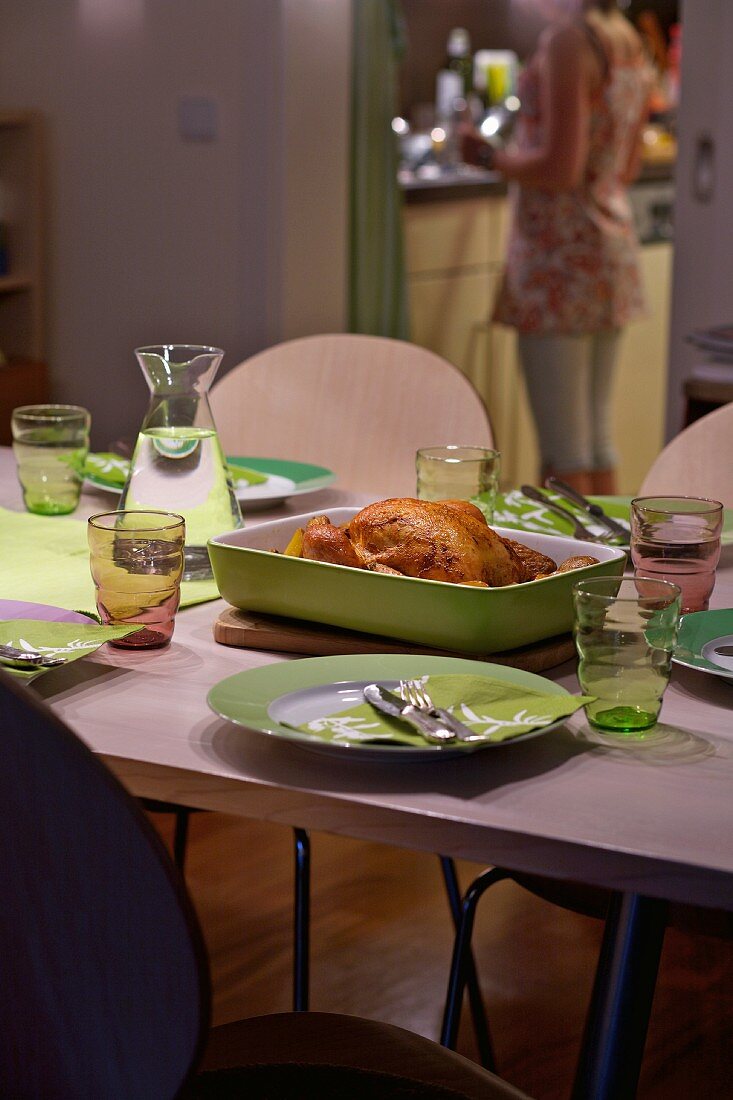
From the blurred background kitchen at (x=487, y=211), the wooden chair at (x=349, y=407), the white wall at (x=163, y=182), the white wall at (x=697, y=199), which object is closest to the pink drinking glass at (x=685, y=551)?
the wooden chair at (x=349, y=407)

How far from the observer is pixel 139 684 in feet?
3.00

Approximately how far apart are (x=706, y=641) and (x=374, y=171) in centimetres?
290

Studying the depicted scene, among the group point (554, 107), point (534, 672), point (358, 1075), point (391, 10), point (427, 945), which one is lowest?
point (427, 945)

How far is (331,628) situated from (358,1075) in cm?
30

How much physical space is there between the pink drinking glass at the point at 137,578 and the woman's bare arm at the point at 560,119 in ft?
9.14

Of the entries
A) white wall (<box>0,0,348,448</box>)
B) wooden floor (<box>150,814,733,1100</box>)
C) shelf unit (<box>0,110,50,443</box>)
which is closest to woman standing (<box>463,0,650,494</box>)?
white wall (<box>0,0,348,448</box>)

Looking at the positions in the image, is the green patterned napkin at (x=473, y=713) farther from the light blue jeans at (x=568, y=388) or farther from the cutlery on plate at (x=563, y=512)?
the light blue jeans at (x=568, y=388)

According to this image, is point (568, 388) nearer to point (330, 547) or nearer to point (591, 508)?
point (591, 508)

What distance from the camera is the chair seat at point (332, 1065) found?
850 millimetres

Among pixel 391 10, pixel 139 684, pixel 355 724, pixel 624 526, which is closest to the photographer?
pixel 355 724

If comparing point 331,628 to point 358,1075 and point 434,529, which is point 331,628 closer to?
point 434,529

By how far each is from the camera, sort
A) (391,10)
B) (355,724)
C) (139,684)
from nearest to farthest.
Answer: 1. (355,724)
2. (139,684)
3. (391,10)

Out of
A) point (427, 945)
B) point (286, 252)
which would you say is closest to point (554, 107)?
point (286, 252)

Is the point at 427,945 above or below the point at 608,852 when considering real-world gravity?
below
